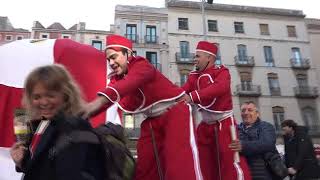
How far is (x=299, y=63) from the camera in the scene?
34.7 metres

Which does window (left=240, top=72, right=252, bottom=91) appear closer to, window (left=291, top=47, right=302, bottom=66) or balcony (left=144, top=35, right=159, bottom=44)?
window (left=291, top=47, right=302, bottom=66)

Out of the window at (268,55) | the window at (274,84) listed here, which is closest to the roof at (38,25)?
the window at (268,55)

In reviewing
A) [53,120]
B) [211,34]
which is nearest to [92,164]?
Result: [53,120]

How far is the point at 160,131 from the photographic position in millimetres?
3383

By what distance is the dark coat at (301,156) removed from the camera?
581cm

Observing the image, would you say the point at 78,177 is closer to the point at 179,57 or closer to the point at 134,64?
the point at 134,64

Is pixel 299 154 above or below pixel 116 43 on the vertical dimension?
below

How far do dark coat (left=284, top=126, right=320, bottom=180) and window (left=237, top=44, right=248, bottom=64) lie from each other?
90.7ft

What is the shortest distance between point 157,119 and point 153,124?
0.06 meters

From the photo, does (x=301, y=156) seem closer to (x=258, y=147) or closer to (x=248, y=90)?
(x=258, y=147)

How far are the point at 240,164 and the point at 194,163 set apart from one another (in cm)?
80

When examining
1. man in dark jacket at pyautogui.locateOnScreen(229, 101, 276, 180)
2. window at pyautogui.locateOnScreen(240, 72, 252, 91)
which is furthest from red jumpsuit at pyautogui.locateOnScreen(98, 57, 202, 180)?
window at pyautogui.locateOnScreen(240, 72, 252, 91)

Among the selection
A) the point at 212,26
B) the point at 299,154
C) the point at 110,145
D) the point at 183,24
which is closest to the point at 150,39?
the point at 183,24

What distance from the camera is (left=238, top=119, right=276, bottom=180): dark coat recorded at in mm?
4305
